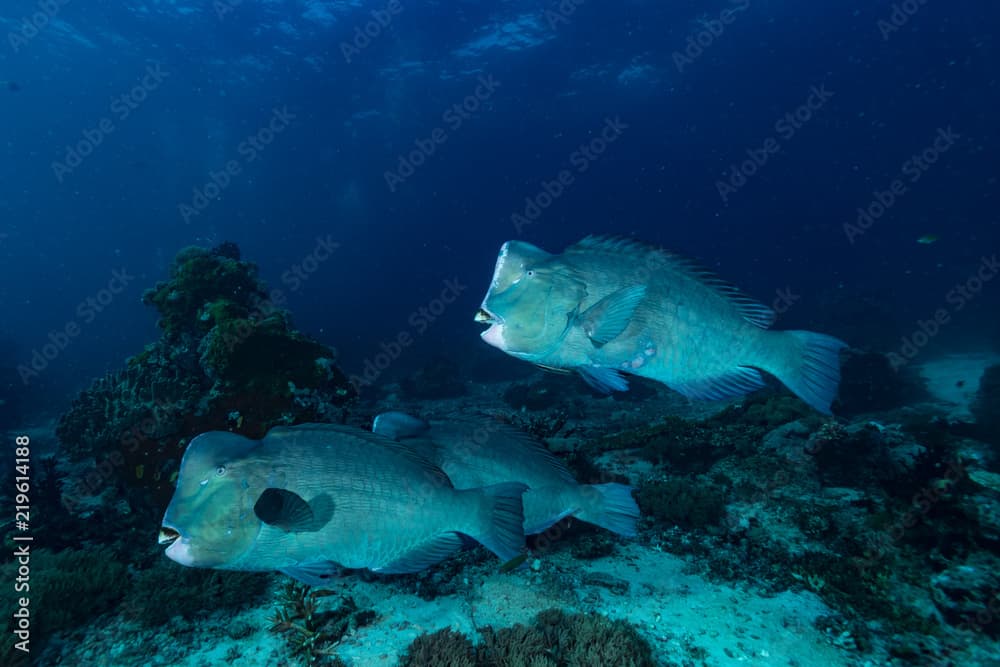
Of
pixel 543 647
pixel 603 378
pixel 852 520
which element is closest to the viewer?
pixel 603 378

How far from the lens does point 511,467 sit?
3029mm

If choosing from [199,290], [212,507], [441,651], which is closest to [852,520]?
[441,651]

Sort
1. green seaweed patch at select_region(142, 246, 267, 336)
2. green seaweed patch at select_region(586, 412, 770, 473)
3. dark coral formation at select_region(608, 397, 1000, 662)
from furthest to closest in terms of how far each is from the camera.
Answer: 1. green seaweed patch at select_region(142, 246, 267, 336)
2. green seaweed patch at select_region(586, 412, 770, 473)
3. dark coral formation at select_region(608, 397, 1000, 662)

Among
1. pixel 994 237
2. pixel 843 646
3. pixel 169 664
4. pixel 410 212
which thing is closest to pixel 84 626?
pixel 169 664

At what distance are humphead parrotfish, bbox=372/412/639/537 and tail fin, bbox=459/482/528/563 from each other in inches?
19.3

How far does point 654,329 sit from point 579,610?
2889 millimetres

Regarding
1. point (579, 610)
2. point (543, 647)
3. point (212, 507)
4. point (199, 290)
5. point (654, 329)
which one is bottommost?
point (579, 610)

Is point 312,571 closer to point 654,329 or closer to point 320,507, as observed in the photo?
point 320,507

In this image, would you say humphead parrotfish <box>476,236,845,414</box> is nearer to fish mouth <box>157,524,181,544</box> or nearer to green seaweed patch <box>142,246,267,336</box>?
fish mouth <box>157,524,181,544</box>

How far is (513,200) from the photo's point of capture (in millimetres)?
94875

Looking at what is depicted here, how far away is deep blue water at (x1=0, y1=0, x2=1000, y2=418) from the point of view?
3456cm

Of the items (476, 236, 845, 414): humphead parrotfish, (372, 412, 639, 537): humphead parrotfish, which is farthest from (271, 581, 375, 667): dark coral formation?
(476, 236, 845, 414): humphead parrotfish

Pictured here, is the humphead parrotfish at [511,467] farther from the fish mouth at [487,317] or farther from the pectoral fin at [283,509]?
the fish mouth at [487,317]

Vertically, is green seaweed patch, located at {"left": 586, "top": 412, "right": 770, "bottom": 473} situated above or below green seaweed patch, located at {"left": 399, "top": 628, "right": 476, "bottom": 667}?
below
